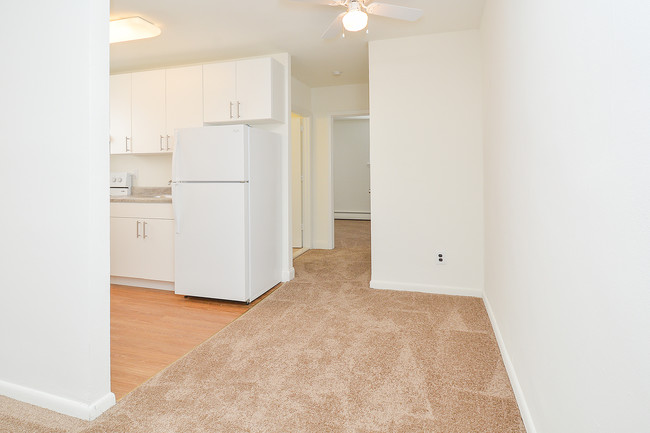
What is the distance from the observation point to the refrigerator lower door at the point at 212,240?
315 cm

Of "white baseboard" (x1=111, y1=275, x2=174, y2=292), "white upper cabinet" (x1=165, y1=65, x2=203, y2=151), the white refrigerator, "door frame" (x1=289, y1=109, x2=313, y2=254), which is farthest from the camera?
"door frame" (x1=289, y1=109, x2=313, y2=254)

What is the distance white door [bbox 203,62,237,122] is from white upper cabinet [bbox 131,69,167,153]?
54 centimetres

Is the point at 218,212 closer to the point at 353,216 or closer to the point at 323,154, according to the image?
the point at 323,154

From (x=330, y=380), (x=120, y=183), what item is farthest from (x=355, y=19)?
(x=120, y=183)

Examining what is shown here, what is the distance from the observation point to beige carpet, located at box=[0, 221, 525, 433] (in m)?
1.60

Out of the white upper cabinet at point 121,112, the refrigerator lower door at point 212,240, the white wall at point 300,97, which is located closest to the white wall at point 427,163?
the refrigerator lower door at point 212,240

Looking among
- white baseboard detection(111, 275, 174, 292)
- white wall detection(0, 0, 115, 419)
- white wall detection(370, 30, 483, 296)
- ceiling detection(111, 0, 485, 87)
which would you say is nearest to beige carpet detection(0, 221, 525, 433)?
white wall detection(0, 0, 115, 419)

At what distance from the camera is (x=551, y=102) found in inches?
49.2

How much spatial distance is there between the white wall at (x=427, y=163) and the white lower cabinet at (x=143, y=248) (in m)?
1.99

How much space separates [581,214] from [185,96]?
12.6 ft

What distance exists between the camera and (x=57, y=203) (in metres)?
1.67

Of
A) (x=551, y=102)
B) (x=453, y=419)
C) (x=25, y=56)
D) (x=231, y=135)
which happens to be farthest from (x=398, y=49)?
(x=453, y=419)

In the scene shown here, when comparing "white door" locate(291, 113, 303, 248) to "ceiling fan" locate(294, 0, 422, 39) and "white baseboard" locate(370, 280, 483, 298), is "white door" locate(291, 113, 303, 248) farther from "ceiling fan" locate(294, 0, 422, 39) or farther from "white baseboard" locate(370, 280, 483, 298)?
"ceiling fan" locate(294, 0, 422, 39)

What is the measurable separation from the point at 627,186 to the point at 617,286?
0.22 m
